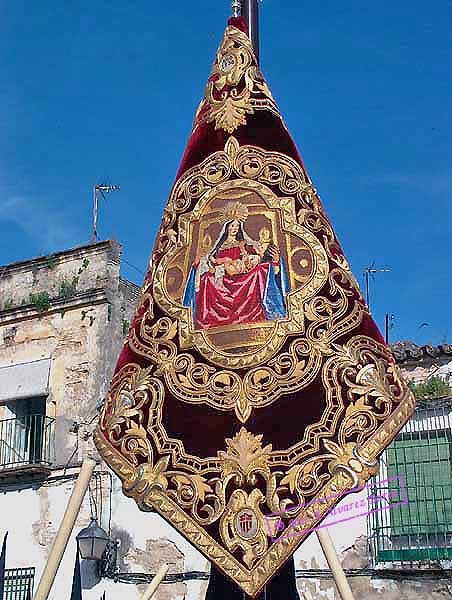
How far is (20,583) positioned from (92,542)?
1.53 metres

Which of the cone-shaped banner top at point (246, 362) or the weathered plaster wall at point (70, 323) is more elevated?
the weathered plaster wall at point (70, 323)

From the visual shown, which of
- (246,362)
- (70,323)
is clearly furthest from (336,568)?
(70,323)

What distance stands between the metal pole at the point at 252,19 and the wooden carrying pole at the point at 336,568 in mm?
3015

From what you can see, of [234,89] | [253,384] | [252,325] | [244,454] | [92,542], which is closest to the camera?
[244,454]

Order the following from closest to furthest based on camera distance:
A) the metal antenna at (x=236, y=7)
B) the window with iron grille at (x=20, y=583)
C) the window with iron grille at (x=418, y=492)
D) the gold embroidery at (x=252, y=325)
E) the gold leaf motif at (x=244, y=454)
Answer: the gold leaf motif at (x=244, y=454), the gold embroidery at (x=252, y=325), the metal antenna at (x=236, y=7), the window with iron grille at (x=418, y=492), the window with iron grille at (x=20, y=583)

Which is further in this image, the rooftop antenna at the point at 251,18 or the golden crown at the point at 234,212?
the rooftop antenna at the point at 251,18

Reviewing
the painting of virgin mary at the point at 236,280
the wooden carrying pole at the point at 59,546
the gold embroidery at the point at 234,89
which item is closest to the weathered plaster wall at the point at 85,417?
the painting of virgin mary at the point at 236,280

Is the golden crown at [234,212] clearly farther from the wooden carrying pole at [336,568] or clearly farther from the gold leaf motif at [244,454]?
the wooden carrying pole at [336,568]

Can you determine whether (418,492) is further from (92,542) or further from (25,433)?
(25,433)

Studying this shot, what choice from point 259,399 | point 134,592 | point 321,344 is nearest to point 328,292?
point 321,344

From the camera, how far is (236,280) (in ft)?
17.7

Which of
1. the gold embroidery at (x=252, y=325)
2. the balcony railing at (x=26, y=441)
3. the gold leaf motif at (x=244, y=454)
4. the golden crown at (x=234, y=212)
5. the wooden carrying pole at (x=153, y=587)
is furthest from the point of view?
the balcony railing at (x=26, y=441)

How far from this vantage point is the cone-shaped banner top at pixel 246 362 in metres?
4.69

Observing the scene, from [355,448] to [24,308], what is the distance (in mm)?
9753
